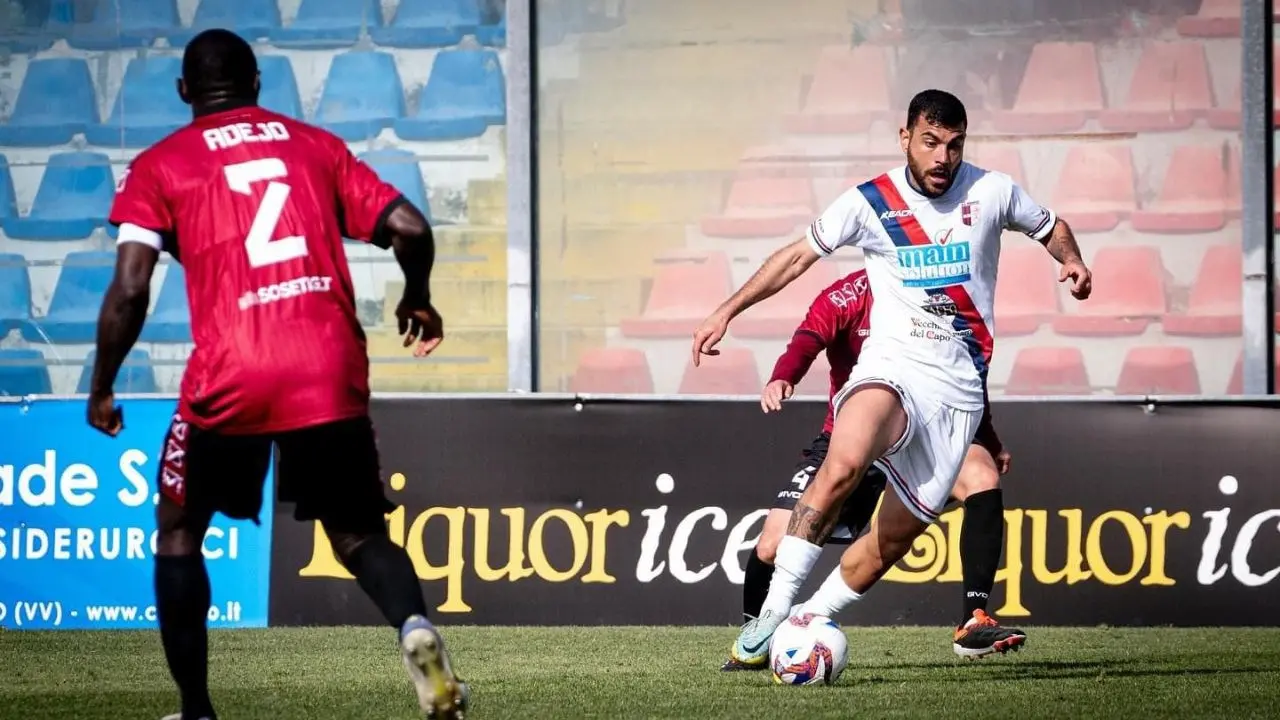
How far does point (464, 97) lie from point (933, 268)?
17.3ft

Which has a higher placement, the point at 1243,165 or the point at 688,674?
the point at 1243,165

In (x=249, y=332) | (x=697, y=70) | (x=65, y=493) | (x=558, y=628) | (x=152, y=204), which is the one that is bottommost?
(x=558, y=628)

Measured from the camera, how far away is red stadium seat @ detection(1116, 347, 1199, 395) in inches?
427

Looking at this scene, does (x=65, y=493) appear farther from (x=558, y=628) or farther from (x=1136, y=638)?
(x=1136, y=638)

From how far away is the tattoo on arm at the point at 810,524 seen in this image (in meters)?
6.47

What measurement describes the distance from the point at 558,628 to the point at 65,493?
2603 mm

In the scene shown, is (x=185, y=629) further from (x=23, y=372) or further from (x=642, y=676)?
(x=23, y=372)

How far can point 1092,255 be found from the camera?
11023 millimetres

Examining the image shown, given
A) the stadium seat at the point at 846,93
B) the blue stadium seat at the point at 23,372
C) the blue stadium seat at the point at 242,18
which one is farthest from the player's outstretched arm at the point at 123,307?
the blue stadium seat at the point at 242,18

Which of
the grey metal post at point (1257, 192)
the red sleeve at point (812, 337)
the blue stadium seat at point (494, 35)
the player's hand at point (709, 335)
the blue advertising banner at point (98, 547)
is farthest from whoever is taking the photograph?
the blue stadium seat at point (494, 35)

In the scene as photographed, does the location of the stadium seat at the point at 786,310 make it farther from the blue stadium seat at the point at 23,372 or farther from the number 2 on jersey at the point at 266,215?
the number 2 on jersey at the point at 266,215

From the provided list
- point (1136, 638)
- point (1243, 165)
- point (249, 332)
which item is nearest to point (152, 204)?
point (249, 332)

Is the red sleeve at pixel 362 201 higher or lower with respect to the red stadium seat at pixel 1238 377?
higher

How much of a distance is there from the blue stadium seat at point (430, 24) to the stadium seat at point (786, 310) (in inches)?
95.4
